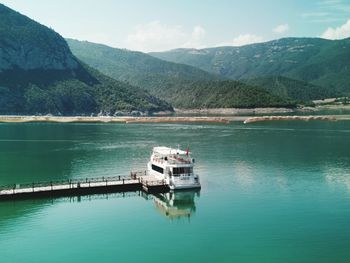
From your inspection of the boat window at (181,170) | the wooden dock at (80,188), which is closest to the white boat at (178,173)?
the boat window at (181,170)

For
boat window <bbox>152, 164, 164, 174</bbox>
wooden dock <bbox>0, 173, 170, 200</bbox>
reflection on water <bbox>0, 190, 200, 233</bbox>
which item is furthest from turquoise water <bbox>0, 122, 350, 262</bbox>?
boat window <bbox>152, 164, 164, 174</bbox>

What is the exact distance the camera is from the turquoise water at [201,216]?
4856 cm

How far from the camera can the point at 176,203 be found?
70.4 m

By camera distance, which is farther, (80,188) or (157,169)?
(157,169)

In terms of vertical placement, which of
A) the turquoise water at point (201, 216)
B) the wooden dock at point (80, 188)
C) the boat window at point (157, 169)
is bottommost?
the turquoise water at point (201, 216)

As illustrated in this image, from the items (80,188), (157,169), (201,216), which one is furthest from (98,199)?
(201,216)

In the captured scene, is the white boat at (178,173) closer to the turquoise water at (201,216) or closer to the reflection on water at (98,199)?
the reflection on water at (98,199)

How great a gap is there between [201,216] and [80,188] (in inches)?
911

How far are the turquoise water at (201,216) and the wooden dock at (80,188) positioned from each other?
2054 millimetres

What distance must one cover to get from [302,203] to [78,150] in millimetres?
80403

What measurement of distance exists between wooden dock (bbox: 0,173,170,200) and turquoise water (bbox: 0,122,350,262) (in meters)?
2.05

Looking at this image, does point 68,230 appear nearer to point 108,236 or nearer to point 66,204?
point 108,236

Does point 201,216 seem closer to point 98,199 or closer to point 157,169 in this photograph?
point 98,199

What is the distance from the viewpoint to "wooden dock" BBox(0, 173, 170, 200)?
71.8 meters
